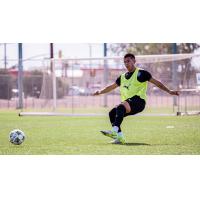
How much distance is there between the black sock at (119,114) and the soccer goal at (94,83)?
442cm

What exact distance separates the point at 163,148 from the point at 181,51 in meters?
5.50

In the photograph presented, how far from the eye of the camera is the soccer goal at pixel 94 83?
1159 cm

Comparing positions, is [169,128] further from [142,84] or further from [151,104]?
[151,104]

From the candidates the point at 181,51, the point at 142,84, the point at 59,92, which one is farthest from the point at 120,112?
the point at 59,92

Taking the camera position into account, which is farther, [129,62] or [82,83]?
[82,83]

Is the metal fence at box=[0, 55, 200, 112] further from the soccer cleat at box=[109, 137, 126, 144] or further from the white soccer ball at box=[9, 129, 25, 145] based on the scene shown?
the white soccer ball at box=[9, 129, 25, 145]

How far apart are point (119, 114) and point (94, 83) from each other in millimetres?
7283

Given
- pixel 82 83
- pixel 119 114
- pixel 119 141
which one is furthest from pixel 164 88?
pixel 82 83

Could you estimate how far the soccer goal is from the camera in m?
11.6

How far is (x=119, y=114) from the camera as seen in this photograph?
6438 millimetres

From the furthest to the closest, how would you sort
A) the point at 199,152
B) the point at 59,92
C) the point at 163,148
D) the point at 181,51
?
the point at 59,92 < the point at 181,51 < the point at 163,148 < the point at 199,152

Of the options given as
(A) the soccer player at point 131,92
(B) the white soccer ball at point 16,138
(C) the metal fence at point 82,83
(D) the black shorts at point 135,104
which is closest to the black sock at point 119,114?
(A) the soccer player at point 131,92

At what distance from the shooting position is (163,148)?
5852 mm

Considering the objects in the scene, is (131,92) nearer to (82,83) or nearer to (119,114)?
(119,114)
